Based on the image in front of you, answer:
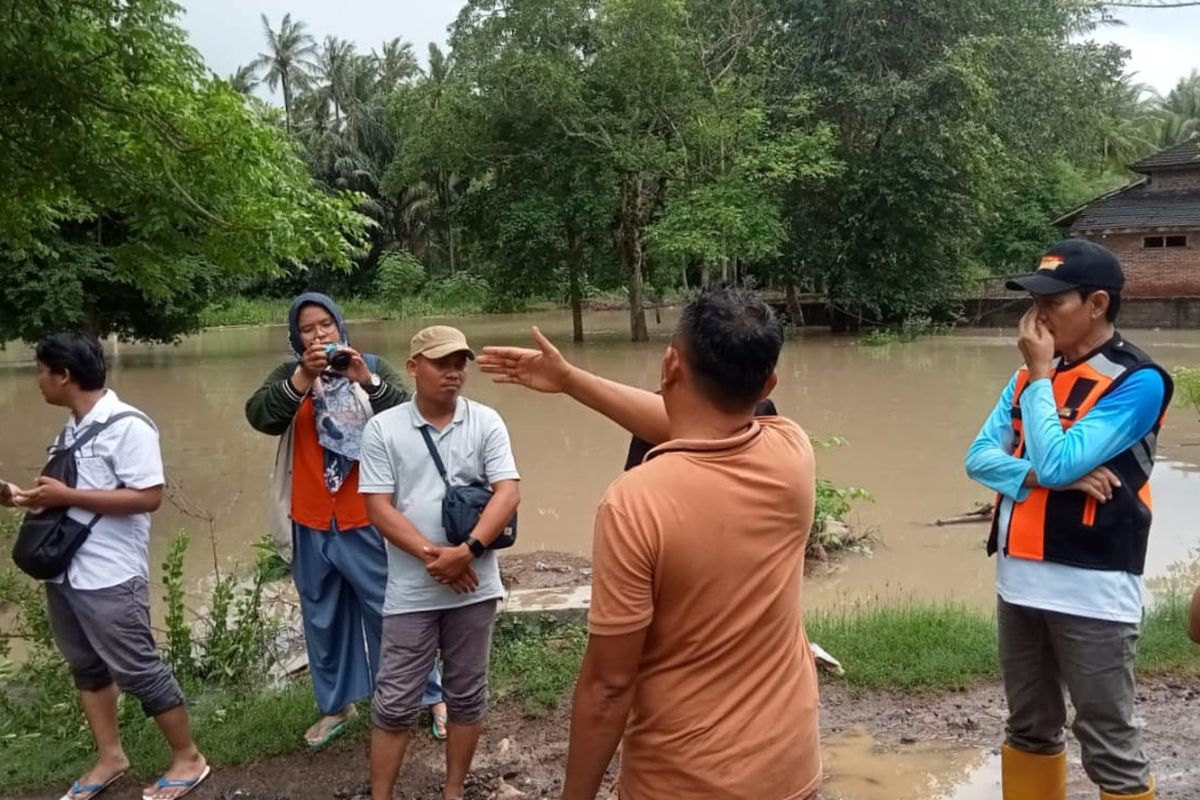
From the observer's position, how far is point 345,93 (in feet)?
156

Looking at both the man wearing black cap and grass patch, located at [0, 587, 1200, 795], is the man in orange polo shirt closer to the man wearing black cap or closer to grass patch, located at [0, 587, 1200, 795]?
the man wearing black cap

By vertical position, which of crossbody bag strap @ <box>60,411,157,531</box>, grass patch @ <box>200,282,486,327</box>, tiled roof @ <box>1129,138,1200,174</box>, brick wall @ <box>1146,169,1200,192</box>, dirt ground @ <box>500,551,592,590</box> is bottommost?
dirt ground @ <box>500,551,592,590</box>

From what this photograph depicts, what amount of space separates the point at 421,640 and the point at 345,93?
48.5m

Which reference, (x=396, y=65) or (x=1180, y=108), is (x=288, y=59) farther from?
(x=1180, y=108)

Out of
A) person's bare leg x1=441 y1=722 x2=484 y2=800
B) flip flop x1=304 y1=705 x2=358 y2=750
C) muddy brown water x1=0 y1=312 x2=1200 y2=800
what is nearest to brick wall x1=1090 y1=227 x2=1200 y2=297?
muddy brown water x1=0 y1=312 x2=1200 y2=800

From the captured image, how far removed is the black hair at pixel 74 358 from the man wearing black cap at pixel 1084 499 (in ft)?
9.11

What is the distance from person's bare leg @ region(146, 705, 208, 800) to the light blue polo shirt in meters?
0.86

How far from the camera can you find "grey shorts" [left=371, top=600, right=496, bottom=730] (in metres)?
3.04

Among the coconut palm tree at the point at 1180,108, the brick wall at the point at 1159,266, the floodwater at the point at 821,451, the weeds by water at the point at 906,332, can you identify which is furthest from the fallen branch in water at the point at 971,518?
the coconut palm tree at the point at 1180,108

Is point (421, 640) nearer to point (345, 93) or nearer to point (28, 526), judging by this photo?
point (28, 526)

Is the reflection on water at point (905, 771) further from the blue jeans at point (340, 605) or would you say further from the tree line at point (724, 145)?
the tree line at point (724, 145)

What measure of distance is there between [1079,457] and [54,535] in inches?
118

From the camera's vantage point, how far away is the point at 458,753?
10.3ft

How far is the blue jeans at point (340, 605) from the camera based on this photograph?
3562mm
